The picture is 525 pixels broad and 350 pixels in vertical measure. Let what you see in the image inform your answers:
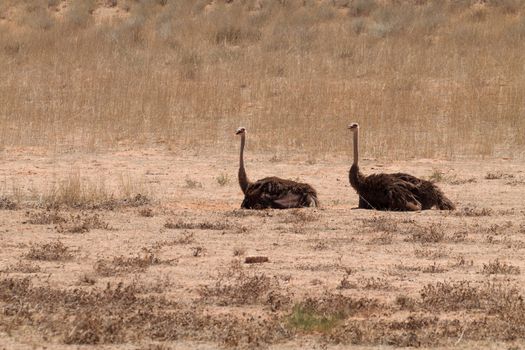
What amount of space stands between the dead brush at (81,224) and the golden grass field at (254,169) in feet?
0.17

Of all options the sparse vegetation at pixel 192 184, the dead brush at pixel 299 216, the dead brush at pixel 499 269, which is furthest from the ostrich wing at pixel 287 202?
the dead brush at pixel 499 269

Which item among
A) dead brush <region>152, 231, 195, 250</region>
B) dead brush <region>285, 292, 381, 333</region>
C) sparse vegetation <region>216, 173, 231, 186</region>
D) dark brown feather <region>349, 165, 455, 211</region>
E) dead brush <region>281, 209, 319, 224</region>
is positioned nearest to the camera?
dead brush <region>285, 292, 381, 333</region>

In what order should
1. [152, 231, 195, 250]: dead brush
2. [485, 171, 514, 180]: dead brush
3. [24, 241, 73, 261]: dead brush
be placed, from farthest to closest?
1. [485, 171, 514, 180]: dead brush
2. [152, 231, 195, 250]: dead brush
3. [24, 241, 73, 261]: dead brush

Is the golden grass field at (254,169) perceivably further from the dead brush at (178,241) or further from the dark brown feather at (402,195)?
the dark brown feather at (402,195)

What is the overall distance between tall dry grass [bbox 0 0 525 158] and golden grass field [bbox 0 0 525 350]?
7 centimetres

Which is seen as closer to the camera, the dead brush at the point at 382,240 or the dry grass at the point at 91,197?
the dead brush at the point at 382,240

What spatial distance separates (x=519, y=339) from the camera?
7.98 metres

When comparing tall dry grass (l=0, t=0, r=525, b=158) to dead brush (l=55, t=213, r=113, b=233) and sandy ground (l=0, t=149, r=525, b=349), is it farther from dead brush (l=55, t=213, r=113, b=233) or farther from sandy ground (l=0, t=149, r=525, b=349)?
dead brush (l=55, t=213, r=113, b=233)

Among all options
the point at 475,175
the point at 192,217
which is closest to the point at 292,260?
the point at 192,217

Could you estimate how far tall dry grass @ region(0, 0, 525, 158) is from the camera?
795 inches

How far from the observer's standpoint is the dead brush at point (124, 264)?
10055 millimetres

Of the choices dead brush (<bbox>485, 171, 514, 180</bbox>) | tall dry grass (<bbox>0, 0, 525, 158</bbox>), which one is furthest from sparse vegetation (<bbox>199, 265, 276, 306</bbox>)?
tall dry grass (<bbox>0, 0, 525, 158</bbox>)

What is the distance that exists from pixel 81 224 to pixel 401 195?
12.1ft

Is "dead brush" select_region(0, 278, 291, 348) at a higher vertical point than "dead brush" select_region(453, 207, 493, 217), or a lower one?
higher
